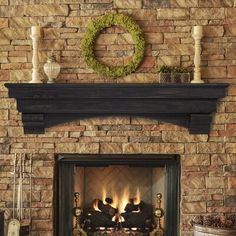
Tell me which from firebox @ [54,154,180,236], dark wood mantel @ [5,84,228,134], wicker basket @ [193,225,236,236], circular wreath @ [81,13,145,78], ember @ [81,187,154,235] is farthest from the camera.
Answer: ember @ [81,187,154,235]

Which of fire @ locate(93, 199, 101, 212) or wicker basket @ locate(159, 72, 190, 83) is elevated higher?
wicker basket @ locate(159, 72, 190, 83)

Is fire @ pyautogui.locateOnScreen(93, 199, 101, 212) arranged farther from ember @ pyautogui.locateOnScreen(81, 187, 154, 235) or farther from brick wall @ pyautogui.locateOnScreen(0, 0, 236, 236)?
brick wall @ pyautogui.locateOnScreen(0, 0, 236, 236)

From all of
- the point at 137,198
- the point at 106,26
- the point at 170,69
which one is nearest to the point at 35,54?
the point at 106,26

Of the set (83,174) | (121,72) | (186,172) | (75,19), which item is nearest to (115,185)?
(83,174)

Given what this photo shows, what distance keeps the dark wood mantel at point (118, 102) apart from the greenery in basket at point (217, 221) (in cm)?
75

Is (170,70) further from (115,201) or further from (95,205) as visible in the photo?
(95,205)

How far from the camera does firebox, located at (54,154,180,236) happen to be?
490 cm

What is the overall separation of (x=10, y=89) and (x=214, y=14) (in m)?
1.89

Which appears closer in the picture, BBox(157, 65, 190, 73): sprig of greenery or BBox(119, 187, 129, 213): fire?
BBox(157, 65, 190, 73): sprig of greenery

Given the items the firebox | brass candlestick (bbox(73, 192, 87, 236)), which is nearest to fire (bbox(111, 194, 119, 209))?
the firebox

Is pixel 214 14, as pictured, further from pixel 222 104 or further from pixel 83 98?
pixel 83 98

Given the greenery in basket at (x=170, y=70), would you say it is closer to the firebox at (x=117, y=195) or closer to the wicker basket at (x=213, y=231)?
the firebox at (x=117, y=195)

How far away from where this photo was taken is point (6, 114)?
486cm

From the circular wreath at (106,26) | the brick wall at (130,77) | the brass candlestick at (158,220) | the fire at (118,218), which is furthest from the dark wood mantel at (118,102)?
the fire at (118,218)
